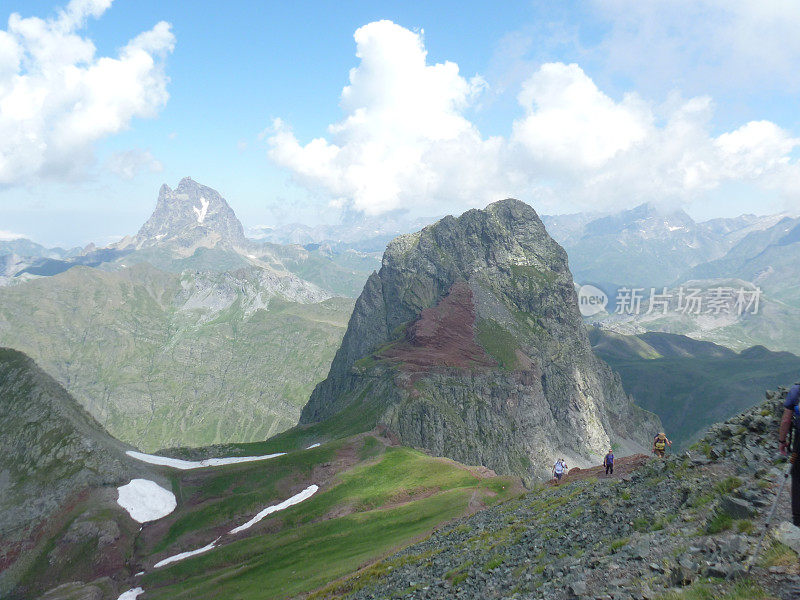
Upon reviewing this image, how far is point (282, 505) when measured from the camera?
3787 inches

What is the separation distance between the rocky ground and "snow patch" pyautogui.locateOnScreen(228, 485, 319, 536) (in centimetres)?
5912

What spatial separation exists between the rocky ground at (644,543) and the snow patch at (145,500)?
75673mm

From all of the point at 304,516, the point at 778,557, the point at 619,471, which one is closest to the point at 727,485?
the point at 778,557

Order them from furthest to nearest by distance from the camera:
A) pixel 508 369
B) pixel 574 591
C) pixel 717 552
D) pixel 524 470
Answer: pixel 508 369 < pixel 524 470 < pixel 574 591 < pixel 717 552

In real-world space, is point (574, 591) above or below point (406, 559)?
above

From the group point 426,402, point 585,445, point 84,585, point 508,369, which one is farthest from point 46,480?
point 585,445

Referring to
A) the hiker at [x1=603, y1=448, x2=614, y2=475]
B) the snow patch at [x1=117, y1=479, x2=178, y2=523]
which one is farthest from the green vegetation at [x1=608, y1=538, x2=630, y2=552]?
the snow patch at [x1=117, y1=479, x2=178, y2=523]

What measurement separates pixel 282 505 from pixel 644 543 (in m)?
90.6

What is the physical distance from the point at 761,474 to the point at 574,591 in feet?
32.3

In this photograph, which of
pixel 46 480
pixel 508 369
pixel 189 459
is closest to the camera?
pixel 46 480

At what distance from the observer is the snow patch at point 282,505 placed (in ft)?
301

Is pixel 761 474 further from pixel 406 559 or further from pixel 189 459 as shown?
pixel 189 459

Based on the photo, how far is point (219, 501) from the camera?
10119 centimetres

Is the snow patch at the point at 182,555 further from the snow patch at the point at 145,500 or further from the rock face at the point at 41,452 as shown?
the rock face at the point at 41,452
